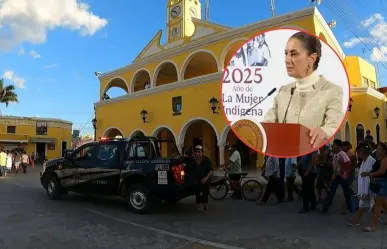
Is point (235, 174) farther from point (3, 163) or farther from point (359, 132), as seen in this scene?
point (3, 163)

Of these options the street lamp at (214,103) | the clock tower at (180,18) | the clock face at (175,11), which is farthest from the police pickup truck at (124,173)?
the clock face at (175,11)

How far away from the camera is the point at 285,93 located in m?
5.29

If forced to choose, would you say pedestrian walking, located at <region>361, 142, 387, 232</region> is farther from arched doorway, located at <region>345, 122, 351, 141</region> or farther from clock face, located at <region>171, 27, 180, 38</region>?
clock face, located at <region>171, 27, 180, 38</region>

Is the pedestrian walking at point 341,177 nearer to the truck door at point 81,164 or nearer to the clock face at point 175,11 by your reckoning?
the truck door at point 81,164

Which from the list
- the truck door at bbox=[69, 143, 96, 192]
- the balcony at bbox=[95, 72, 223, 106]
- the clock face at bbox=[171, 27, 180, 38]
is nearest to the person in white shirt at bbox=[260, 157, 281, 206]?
the truck door at bbox=[69, 143, 96, 192]

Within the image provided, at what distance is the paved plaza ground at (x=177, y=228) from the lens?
621cm

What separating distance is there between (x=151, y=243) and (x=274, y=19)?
13594 millimetres

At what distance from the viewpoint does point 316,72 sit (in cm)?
514

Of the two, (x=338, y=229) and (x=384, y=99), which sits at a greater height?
(x=384, y=99)

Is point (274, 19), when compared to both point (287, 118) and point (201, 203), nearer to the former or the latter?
point (201, 203)

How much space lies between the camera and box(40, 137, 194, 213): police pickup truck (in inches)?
341

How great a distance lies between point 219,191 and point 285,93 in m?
7.21

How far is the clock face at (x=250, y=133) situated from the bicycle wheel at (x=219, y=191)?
6063 millimetres

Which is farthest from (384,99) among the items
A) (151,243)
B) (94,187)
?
(151,243)
